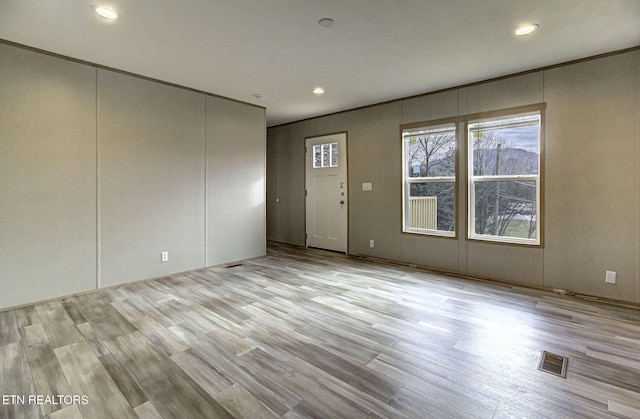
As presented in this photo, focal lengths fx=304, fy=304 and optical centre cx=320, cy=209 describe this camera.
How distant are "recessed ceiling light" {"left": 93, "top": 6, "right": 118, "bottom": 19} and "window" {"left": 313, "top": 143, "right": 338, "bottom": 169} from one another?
13.1 feet

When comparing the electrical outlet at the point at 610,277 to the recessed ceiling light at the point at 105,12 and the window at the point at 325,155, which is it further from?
the recessed ceiling light at the point at 105,12

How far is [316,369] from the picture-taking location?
2.11 m

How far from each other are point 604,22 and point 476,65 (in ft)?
3.75

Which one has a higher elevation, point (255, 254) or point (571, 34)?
point (571, 34)

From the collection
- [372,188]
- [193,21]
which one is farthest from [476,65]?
[193,21]

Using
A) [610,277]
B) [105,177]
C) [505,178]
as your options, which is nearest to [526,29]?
[505,178]

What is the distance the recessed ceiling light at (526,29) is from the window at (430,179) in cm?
166

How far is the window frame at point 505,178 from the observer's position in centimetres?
379

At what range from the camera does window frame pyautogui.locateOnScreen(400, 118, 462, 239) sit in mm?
4477

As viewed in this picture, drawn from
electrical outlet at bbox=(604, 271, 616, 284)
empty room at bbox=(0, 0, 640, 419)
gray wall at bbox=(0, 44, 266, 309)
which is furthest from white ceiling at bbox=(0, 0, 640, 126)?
electrical outlet at bbox=(604, 271, 616, 284)

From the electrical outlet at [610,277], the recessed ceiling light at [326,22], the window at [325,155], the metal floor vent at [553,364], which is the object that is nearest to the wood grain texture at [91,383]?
the metal floor vent at [553,364]

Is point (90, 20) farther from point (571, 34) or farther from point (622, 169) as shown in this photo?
point (622, 169)

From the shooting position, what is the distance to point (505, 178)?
408cm

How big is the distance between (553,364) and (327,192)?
4.52m
